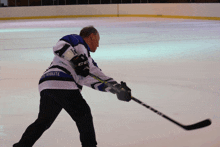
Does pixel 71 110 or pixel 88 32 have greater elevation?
pixel 88 32

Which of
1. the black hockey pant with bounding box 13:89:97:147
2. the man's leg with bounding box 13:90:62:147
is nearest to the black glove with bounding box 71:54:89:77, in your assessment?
the black hockey pant with bounding box 13:89:97:147

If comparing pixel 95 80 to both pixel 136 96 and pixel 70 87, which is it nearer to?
pixel 70 87

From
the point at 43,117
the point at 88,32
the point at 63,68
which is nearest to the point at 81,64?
the point at 63,68

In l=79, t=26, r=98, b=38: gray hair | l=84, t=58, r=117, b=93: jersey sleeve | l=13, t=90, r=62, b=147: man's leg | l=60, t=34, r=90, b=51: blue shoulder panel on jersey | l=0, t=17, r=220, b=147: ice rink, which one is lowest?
l=0, t=17, r=220, b=147: ice rink

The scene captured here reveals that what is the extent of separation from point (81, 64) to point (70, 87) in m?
0.16

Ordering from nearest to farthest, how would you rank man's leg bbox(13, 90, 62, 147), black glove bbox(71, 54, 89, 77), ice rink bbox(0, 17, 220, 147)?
black glove bbox(71, 54, 89, 77) → man's leg bbox(13, 90, 62, 147) → ice rink bbox(0, 17, 220, 147)

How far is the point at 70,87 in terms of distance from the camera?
2.27 metres

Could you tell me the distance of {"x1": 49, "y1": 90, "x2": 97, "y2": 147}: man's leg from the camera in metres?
2.23

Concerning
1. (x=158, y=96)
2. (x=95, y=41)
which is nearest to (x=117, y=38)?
(x=158, y=96)

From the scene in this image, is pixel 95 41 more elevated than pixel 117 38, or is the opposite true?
pixel 95 41

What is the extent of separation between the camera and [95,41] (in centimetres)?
240

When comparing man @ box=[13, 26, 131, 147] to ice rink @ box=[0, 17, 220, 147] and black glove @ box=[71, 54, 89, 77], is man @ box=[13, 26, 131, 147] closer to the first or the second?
black glove @ box=[71, 54, 89, 77]

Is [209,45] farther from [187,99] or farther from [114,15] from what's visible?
[114,15]

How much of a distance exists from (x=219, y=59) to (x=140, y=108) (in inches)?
141
